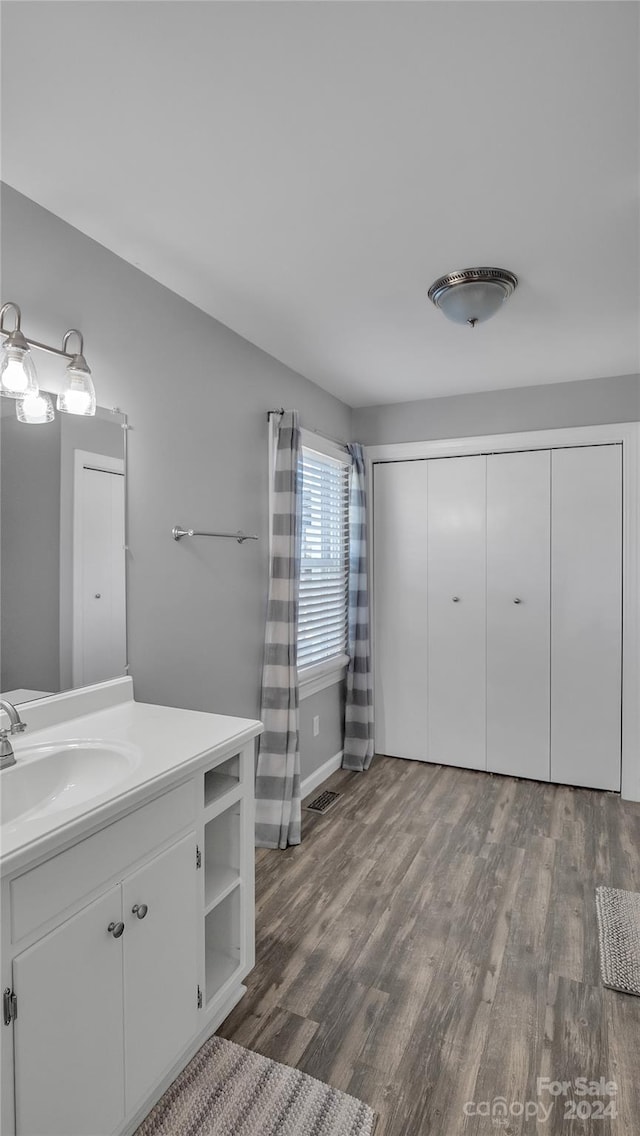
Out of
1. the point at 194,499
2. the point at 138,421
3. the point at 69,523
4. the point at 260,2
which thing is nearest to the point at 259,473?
the point at 194,499

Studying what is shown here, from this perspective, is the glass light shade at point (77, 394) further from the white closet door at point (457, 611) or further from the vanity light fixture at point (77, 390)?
the white closet door at point (457, 611)

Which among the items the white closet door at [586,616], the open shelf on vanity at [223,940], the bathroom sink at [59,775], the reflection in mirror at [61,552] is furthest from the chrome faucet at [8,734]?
the white closet door at [586,616]

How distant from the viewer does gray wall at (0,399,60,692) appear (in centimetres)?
161

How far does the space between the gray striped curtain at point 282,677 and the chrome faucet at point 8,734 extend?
1.41 meters

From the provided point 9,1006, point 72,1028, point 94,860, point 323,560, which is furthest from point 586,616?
point 9,1006

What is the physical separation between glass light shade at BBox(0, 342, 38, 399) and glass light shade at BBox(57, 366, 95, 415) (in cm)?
15

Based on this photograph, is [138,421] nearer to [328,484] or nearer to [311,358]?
[311,358]

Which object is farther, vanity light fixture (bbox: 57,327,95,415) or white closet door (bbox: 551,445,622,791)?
white closet door (bbox: 551,445,622,791)

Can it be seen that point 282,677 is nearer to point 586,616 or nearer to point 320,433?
point 320,433

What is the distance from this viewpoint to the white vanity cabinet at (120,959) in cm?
108

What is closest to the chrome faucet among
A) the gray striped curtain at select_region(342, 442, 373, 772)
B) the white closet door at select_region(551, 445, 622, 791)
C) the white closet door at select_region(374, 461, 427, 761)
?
the gray striped curtain at select_region(342, 442, 373, 772)

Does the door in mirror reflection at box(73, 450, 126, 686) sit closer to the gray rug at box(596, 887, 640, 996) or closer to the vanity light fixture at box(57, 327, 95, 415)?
the vanity light fixture at box(57, 327, 95, 415)

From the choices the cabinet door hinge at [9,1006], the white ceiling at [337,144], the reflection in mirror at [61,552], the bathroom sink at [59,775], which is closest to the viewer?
the cabinet door hinge at [9,1006]

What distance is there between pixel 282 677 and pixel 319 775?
3.44 feet
